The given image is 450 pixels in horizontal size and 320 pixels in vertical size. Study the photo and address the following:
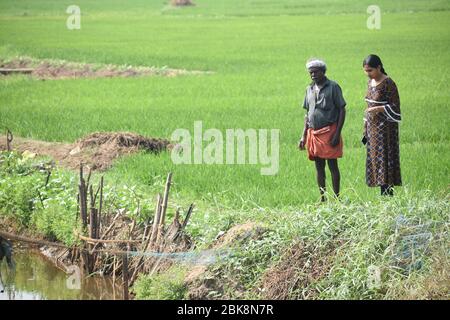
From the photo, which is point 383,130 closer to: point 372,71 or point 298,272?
point 372,71

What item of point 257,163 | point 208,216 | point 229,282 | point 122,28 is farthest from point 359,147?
point 122,28

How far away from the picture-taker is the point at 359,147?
11.9 meters


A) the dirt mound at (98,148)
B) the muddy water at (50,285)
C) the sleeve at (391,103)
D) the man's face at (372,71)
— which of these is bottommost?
the muddy water at (50,285)

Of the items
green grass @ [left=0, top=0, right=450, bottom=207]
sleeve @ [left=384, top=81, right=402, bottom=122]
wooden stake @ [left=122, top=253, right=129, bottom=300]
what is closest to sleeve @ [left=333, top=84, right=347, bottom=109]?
sleeve @ [left=384, top=81, right=402, bottom=122]

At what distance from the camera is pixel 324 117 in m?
8.34

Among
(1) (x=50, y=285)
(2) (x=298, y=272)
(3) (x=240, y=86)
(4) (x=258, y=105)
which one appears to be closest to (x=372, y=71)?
(2) (x=298, y=272)

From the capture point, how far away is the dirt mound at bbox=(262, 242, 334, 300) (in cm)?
661

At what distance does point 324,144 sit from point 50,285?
8.08ft

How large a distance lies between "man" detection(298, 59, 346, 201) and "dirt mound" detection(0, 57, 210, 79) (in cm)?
1150

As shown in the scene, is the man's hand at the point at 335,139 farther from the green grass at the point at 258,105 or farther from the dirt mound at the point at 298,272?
the dirt mound at the point at 298,272

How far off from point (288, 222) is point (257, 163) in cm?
374

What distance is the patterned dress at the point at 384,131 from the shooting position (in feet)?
27.4

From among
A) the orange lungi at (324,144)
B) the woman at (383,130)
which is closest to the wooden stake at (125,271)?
the orange lungi at (324,144)
